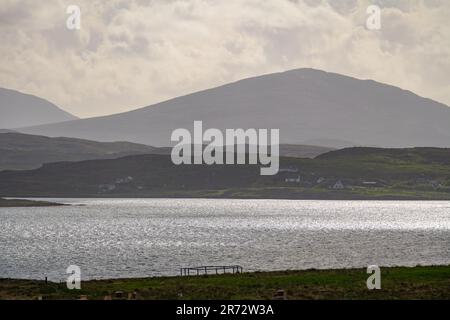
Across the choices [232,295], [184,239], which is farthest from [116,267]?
[184,239]

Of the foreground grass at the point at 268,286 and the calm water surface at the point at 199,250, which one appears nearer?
the foreground grass at the point at 268,286

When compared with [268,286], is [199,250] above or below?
above

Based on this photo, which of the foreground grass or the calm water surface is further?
the calm water surface

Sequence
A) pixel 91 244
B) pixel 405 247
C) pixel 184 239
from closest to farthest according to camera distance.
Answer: pixel 405 247 → pixel 91 244 → pixel 184 239

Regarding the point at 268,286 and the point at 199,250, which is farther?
the point at 199,250

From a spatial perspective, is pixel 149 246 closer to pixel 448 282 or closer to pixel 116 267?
pixel 116 267

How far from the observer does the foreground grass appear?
62.8 meters

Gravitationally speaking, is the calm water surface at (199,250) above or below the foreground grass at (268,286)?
above

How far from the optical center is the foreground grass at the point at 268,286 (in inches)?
2472

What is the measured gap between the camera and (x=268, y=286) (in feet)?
227
